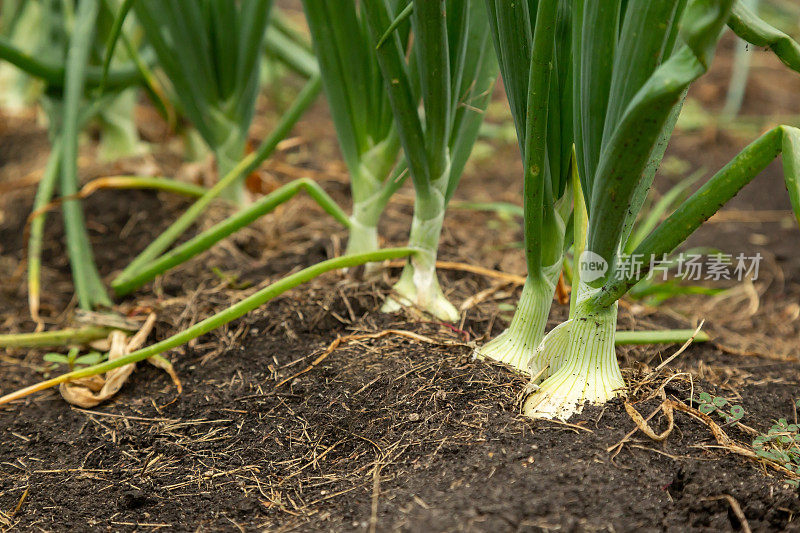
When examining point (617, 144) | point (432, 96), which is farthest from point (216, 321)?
point (617, 144)

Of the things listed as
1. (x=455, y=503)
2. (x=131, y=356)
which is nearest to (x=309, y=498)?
(x=455, y=503)

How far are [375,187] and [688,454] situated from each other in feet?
2.60

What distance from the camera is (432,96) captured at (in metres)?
1.15

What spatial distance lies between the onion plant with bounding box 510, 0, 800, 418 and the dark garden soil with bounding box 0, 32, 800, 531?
0.07 meters

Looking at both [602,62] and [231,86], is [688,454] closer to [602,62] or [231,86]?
[602,62]

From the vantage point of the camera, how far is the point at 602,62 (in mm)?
896

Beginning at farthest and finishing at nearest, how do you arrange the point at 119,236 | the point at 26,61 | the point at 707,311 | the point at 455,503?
the point at 119,236 → the point at 707,311 → the point at 26,61 → the point at 455,503

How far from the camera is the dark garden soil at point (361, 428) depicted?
0.87m

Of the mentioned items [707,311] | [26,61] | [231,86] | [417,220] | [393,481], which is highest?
[26,61]

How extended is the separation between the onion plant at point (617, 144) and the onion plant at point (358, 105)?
43 centimetres

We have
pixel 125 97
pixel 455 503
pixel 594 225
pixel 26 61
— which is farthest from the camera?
pixel 125 97

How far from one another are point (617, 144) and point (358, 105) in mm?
662

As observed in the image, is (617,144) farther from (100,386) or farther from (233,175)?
(233,175)

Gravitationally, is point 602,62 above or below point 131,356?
above
